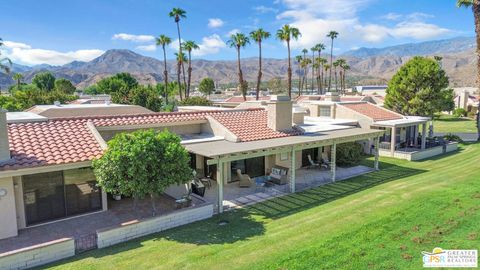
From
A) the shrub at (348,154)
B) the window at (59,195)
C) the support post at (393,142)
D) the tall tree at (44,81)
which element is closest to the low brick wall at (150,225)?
the window at (59,195)

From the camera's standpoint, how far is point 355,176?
20.3 meters

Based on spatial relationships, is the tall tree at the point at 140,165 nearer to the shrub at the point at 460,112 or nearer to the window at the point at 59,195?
the window at the point at 59,195

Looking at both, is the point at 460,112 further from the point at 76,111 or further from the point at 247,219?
the point at 76,111

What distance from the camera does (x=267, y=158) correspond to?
67.6 feet

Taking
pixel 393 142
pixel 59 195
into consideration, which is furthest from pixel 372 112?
pixel 59 195

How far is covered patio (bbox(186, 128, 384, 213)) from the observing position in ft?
47.9

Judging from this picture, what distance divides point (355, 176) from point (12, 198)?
1746 cm

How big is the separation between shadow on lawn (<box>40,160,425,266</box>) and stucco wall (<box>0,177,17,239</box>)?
296 cm

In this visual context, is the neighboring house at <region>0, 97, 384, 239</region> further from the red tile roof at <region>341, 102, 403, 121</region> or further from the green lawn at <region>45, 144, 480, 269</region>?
the red tile roof at <region>341, 102, 403, 121</region>

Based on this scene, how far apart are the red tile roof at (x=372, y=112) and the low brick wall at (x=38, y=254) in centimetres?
2499

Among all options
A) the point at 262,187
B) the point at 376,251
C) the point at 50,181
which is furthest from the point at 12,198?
the point at 376,251

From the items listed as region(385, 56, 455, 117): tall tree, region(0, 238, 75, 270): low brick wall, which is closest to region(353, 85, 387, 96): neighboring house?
region(385, 56, 455, 117): tall tree

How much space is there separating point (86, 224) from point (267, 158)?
11.1 meters

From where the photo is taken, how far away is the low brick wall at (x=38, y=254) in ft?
31.7
